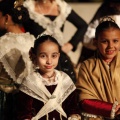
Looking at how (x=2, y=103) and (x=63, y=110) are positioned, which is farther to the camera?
(x=2, y=103)

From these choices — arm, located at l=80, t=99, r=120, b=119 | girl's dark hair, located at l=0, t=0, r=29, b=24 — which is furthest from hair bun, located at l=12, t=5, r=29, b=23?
arm, located at l=80, t=99, r=120, b=119

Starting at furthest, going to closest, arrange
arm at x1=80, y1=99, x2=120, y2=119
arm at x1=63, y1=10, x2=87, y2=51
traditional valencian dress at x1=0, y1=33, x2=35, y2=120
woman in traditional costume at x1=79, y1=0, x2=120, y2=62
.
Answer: arm at x1=63, y1=10, x2=87, y2=51 < woman in traditional costume at x1=79, y1=0, x2=120, y2=62 < traditional valencian dress at x1=0, y1=33, x2=35, y2=120 < arm at x1=80, y1=99, x2=120, y2=119

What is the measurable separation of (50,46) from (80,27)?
116 centimetres

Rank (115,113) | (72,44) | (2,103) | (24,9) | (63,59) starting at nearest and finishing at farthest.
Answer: (115,113) < (2,103) < (24,9) < (63,59) < (72,44)

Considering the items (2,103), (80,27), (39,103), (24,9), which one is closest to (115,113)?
(39,103)

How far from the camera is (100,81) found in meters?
3.19

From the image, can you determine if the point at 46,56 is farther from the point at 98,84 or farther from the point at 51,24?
the point at 51,24

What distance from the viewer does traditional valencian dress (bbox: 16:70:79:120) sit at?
10.2 feet

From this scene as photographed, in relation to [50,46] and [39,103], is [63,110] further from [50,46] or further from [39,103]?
[50,46]

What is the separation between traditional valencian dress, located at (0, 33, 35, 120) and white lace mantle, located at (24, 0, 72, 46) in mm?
400

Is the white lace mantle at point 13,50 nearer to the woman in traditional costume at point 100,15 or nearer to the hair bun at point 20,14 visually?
the hair bun at point 20,14

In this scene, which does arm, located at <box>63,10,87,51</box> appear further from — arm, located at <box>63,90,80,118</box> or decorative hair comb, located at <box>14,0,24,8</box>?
arm, located at <box>63,90,80,118</box>

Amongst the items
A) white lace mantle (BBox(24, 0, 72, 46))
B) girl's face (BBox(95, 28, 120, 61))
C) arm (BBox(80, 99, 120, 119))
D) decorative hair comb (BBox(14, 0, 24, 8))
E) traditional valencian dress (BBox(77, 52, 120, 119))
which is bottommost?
arm (BBox(80, 99, 120, 119))

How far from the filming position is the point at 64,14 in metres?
4.15
